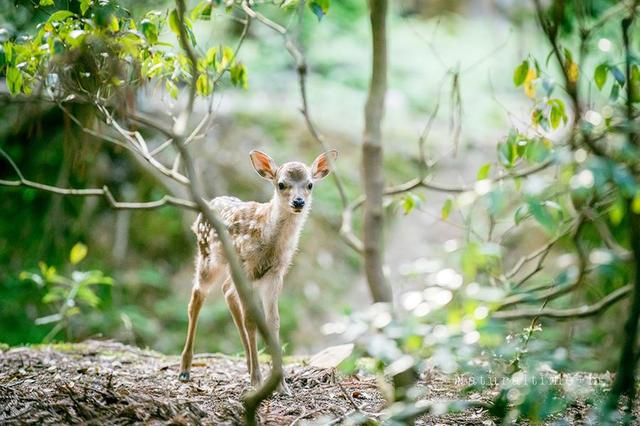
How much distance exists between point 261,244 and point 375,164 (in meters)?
1.80

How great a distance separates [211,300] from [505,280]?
5.42 m

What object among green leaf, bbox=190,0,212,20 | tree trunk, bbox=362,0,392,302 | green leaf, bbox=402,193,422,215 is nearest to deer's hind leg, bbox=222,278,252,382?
green leaf, bbox=402,193,422,215

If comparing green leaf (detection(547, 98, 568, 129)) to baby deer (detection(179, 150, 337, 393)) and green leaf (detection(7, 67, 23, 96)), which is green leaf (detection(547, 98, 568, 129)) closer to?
baby deer (detection(179, 150, 337, 393))

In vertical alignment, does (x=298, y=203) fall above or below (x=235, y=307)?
above

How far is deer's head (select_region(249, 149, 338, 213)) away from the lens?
574 cm

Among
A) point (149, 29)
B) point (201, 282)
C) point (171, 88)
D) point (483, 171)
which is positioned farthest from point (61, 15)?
point (201, 282)

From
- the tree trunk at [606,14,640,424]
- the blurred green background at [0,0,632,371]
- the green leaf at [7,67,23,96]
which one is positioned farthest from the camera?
the blurred green background at [0,0,632,371]

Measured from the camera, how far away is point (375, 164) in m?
4.21

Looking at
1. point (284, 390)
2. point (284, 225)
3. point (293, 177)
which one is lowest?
point (284, 390)

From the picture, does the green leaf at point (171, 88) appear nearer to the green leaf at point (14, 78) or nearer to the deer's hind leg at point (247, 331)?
the green leaf at point (14, 78)

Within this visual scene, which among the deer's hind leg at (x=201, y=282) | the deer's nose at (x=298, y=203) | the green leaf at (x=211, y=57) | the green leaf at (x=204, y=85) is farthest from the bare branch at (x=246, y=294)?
the deer's hind leg at (x=201, y=282)

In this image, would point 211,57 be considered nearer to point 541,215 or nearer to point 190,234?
point 541,215

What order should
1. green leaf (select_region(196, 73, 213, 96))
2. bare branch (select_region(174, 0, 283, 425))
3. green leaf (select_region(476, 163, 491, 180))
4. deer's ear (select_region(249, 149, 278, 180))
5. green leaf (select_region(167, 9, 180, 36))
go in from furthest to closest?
deer's ear (select_region(249, 149, 278, 180))
green leaf (select_region(196, 73, 213, 96))
green leaf (select_region(476, 163, 491, 180))
green leaf (select_region(167, 9, 180, 36))
bare branch (select_region(174, 0, 283, 425))

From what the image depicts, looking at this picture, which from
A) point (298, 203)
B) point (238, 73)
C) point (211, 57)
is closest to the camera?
point (211, 57)
